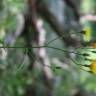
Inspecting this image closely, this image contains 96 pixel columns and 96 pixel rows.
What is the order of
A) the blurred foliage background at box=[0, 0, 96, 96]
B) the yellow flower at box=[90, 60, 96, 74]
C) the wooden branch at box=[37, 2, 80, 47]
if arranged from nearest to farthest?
the yellow flower at box=[90, 60, 96, 74], the blurred foliage background at box=[0, 0, 96, 96], the wooden branch at box=[37, 2, 80, 47]

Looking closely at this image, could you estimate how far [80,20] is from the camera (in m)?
3.97

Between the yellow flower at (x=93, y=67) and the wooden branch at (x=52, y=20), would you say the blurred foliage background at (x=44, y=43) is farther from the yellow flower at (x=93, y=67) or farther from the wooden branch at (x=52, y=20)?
the yellow flower at (x=93, y=67)

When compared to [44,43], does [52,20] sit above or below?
above

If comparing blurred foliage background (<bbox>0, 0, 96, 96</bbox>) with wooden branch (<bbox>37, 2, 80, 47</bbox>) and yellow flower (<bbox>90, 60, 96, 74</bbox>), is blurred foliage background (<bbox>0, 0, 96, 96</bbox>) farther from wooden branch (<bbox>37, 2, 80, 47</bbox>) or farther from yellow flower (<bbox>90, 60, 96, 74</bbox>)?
yellow flower (<bbox>90, 60, 96, 74</bbox>)

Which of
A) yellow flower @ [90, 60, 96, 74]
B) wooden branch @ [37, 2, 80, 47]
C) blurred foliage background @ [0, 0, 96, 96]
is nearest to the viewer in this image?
yellow flower @ [90, 60, 96, 74]

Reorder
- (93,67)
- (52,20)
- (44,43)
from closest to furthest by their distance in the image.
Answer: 1. (93,67)
2. (44,43)
3. (52,20)

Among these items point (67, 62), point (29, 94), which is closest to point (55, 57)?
point (67, 62)

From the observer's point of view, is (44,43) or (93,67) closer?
(93,67)

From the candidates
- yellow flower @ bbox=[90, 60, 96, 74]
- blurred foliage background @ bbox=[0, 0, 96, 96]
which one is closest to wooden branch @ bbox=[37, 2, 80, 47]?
blurred foliage background @ bbox=[0, 0, 96, 96]

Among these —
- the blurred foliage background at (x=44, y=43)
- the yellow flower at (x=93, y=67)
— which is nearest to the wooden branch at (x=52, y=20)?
the blurred foliage background at (x=44, y=43)

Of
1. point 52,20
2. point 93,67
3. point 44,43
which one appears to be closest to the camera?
point 93,67

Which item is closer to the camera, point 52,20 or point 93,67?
point 93,67

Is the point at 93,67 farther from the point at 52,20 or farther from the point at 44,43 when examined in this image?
the point at 52,20

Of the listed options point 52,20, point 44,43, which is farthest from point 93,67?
point 52,20
